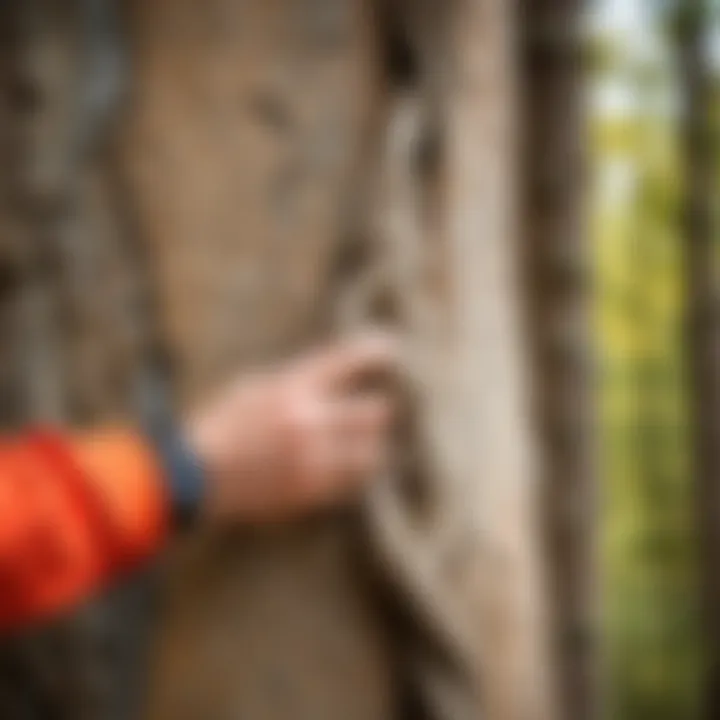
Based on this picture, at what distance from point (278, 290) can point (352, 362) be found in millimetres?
53

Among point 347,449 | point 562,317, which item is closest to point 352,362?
point 347,449

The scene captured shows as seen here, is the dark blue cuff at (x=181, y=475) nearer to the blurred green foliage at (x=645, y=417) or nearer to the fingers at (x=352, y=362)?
the fingers at (x=352, y=362)

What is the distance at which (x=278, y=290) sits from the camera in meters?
0.84

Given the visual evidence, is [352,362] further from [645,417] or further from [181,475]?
[645,417]

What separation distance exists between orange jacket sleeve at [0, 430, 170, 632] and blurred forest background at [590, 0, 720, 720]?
3.52 feet

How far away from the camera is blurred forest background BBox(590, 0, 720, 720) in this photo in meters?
1.79

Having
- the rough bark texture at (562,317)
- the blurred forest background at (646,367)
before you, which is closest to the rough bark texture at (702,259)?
the blurred forest background at (646,367)

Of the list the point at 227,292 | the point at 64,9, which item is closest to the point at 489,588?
the point at 227,292

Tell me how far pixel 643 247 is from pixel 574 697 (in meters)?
0.79

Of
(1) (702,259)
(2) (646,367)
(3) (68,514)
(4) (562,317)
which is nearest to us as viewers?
(3) (68,514)

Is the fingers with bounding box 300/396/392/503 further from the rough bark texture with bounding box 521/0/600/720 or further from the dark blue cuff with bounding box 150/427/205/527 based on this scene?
the rough bark texture with bounding box 521/0/600/720

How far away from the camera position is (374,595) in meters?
0.86

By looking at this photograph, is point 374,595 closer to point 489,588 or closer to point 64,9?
point 489,588

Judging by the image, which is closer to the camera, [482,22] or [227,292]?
[227,292]
